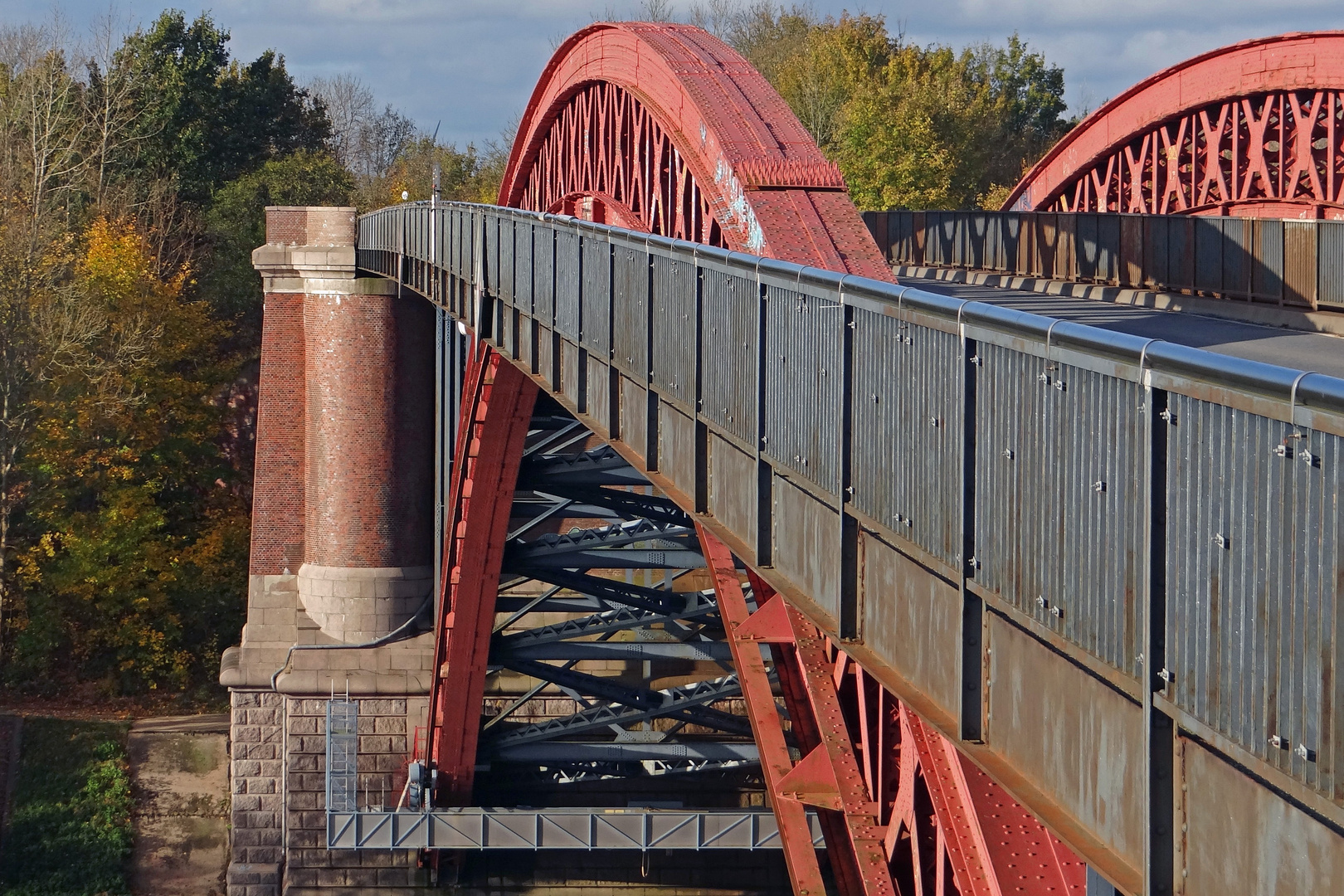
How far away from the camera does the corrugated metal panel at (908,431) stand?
5.84 meters

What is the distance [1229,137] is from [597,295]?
1906 cm

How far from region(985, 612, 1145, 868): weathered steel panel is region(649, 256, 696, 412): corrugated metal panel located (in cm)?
448

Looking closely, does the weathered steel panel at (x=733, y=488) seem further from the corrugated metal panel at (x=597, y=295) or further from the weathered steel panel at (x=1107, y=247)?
the weathered steel panel at (x=1107, y=247)

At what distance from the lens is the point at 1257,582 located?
3.74 meters

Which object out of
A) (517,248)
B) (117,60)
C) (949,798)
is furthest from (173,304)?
(949,798)

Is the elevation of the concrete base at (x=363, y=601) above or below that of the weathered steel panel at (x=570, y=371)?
below

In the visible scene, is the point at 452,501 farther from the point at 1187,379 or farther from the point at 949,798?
the point at 1187,379

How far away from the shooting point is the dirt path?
3097 centimetres

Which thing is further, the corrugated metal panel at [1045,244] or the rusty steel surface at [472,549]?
the corrugated metal panel at [1045,244]

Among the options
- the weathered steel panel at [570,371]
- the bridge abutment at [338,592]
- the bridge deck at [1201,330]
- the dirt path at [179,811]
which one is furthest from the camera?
the dirt path at [179,811]

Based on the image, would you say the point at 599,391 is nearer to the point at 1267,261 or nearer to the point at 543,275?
the point at 543,275

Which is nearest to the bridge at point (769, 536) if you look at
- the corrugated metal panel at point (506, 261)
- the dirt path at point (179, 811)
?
the corrugated metal panel at point (506, 261)

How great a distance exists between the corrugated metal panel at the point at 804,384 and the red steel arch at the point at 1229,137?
17.3 meters

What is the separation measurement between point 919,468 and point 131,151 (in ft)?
154
